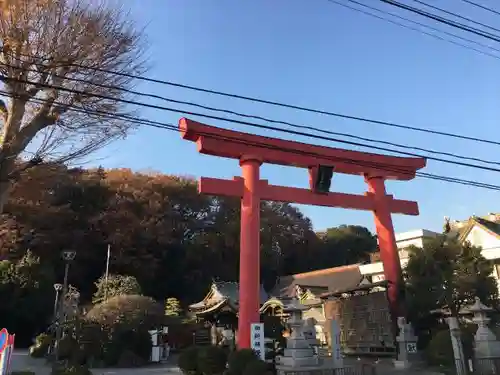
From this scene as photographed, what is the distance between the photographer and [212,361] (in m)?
13.3

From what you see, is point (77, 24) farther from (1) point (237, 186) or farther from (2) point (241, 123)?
(1) point (237, 186)

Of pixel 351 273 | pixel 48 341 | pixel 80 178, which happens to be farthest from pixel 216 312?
pixel 80 178

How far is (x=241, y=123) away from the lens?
7.57 metres

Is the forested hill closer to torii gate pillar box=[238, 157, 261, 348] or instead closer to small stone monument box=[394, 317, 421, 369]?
torii gate pillar box=[238, 157, 261, 348]

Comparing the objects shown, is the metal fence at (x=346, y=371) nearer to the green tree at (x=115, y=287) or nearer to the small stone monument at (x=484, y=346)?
the small stone monument at (x=484, y=346)

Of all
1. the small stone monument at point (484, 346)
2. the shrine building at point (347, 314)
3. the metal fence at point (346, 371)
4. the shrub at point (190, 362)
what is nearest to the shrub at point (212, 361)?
the shrub at point (190, 362)

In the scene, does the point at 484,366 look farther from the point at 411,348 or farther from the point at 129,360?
the point at 129,360

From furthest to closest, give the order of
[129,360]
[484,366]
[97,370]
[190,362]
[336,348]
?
[129,360]
[97,370]
[190,362]
[336,348]
[484,366]

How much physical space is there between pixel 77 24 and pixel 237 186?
8.15 m

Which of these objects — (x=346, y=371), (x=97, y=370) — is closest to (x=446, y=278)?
(x=346, y=371)

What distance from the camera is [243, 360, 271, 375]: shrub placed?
11.4 metres

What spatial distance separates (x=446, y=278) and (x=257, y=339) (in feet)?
25.2

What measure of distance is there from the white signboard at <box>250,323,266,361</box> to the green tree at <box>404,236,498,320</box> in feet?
22.7

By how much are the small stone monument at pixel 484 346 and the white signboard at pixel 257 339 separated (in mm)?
6201
